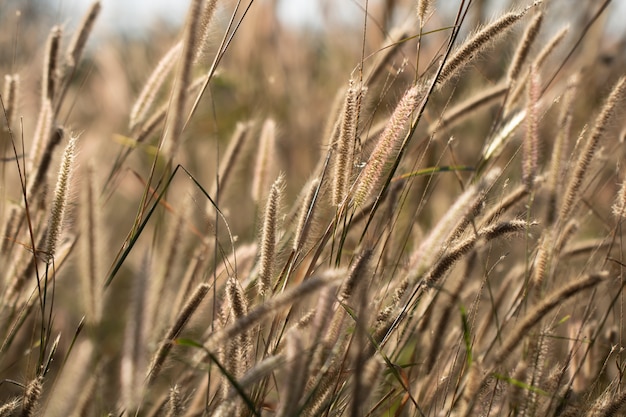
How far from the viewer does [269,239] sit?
4.31 feet

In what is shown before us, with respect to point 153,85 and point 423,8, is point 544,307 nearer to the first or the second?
point 423,8

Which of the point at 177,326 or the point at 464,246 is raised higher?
the point at 464,246

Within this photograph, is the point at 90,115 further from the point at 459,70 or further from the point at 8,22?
the point at 459,70

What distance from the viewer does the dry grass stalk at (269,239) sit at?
130 cm

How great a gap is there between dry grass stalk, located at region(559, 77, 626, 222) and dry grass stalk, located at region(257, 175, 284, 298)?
2.31 feet

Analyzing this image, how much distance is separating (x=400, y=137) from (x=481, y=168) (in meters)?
0.46

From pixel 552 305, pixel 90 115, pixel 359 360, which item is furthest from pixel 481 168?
pixel 90 115

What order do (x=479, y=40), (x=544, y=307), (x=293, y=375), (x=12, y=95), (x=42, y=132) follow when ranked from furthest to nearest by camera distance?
1. (x=12, y=95)
2. (x=42, y=132)
3. (x=479, y=40)
4. (x=544, y=307)
5. (x=293, y=375)

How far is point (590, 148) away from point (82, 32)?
133 centimetres

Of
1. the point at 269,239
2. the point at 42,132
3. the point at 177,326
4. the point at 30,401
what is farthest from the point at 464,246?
the point at 42,132

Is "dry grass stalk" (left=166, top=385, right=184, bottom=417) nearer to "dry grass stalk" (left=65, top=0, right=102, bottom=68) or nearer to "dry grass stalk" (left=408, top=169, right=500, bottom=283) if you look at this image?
"dry grass stalk" (left=408, top=169, right=500, bottom=283)

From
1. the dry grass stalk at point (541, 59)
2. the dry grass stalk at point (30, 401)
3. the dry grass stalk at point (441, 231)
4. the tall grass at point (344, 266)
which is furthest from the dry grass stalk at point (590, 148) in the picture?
the dry grass stalk at point (30, 401)

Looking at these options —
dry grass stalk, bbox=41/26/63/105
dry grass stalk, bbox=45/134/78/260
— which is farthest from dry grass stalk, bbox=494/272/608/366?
dry grass stalk, bbox=41/26/63/105

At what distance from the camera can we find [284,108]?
482 cm
